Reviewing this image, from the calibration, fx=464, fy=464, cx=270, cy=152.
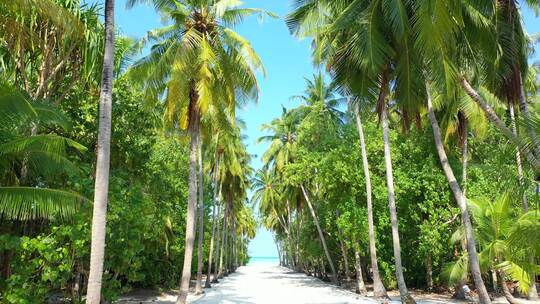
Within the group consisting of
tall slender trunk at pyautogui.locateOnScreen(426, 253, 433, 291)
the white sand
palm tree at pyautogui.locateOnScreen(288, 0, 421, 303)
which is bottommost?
the white sand

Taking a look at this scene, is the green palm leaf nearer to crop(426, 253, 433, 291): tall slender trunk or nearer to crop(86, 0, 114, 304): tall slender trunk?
crop(86, 0, 114, 304): tall slender trunk

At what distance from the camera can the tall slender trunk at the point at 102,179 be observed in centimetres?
692

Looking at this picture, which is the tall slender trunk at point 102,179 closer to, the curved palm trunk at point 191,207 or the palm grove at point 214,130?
the palm grove at point 214,130

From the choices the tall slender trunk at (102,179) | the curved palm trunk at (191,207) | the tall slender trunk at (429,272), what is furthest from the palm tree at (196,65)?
the tall slender trunk at (429,272)

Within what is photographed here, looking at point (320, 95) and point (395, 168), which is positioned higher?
point (320, 95)

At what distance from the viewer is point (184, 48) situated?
14.0m

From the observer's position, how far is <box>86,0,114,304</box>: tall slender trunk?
22.7 ft

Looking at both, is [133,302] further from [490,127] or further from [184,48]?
[490,127]

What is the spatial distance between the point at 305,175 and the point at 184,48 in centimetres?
1342

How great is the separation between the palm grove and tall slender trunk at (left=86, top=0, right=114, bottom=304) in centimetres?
3

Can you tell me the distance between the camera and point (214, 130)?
1842 cm

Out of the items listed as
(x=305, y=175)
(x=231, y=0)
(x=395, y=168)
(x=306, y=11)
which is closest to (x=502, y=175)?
(x=306, y=11)

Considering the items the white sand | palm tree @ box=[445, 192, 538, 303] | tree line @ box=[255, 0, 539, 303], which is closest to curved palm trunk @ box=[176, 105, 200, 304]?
the white sand

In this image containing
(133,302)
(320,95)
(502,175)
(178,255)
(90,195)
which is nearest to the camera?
(502,175)
